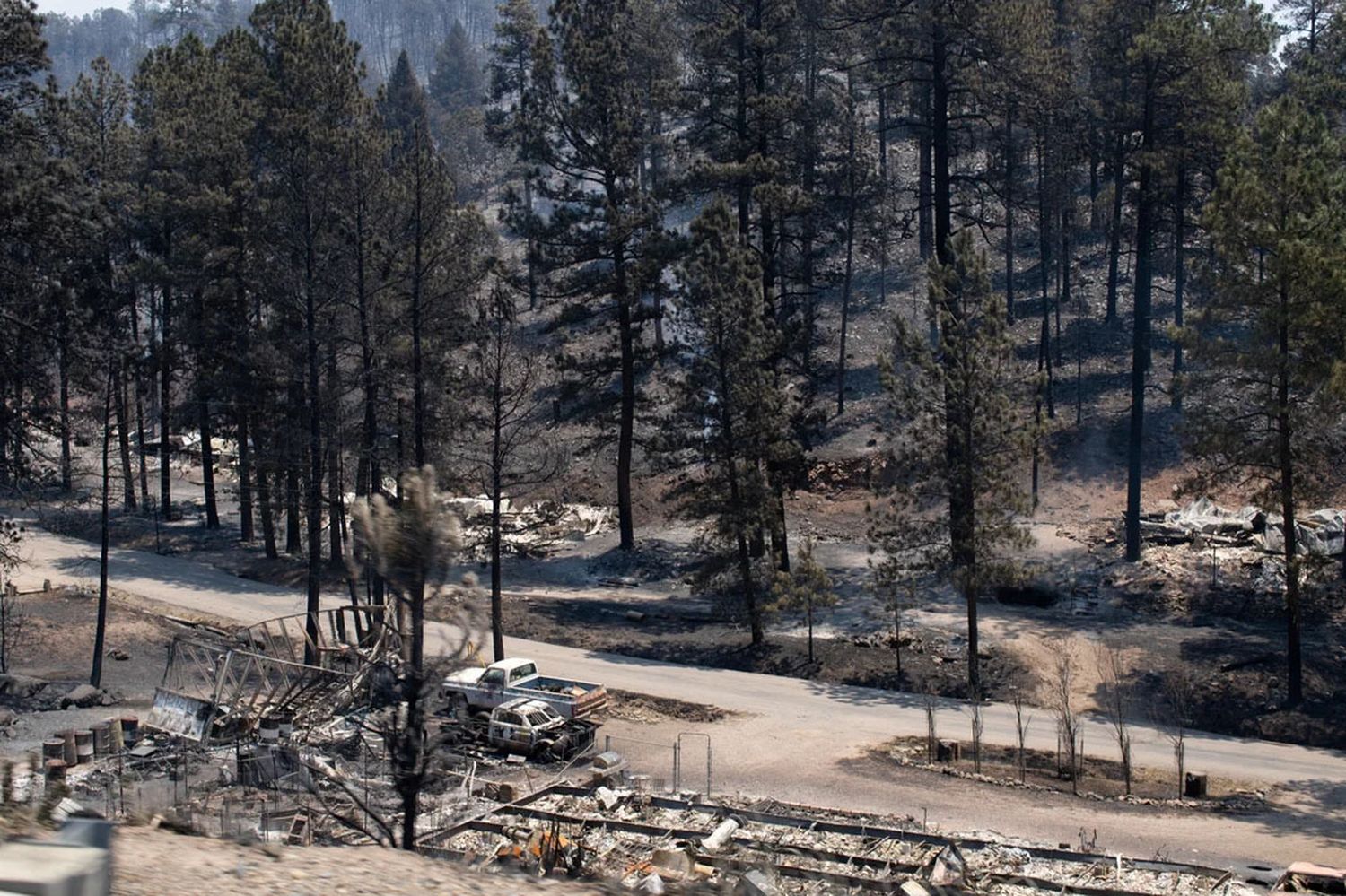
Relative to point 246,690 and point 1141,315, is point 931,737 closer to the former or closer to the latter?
point 246,690

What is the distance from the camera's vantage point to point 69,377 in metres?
26.1

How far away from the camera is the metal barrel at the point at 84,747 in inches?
896

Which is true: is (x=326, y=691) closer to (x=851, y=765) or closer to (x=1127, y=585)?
(x=851, y=765)

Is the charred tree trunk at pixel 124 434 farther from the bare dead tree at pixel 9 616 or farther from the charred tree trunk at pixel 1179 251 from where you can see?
the charred tree trunk at pixel 1179 251

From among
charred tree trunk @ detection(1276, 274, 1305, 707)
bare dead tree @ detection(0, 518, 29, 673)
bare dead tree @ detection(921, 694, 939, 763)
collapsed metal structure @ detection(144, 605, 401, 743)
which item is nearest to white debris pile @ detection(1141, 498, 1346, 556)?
charred tree trunk @ detection(1276, 274, 1305, 707)

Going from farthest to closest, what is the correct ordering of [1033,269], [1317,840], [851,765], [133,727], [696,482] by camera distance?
[1033,269]
[696,482]
[133,727]
[851,765]
[1317,840]

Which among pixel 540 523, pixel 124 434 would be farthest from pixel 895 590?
pixel 124 434

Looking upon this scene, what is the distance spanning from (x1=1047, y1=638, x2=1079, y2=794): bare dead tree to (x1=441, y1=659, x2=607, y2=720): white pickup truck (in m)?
8.72

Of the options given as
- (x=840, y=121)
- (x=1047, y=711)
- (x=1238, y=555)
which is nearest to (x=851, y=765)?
(x=1047, y=711)

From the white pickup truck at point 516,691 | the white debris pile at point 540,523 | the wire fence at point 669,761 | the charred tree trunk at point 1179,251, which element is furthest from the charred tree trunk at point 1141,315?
the white debris pile at point 540,523

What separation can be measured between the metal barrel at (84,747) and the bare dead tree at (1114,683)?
18603 mm

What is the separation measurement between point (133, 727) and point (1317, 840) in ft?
66.7

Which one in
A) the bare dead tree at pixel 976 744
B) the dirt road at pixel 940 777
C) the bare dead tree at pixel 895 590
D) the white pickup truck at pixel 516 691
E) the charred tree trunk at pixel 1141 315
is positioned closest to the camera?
the dirt road at pixel 940 777

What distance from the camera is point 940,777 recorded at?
21.6 meters
